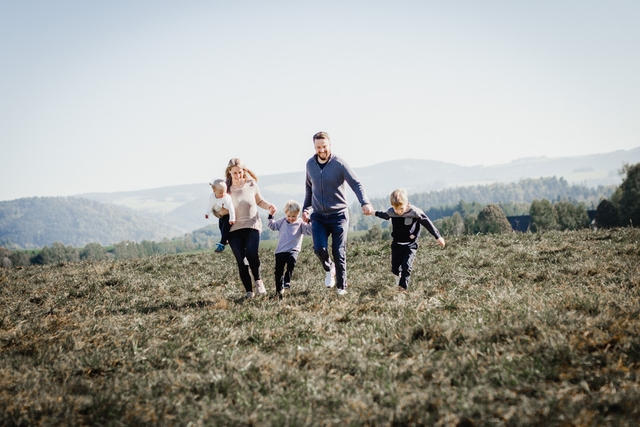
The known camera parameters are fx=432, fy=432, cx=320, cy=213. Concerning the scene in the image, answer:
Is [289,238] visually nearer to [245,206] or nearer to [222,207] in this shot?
[245,206]

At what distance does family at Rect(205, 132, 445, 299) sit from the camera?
886 cm

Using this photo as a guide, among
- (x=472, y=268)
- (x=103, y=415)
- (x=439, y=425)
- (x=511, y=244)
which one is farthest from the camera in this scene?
(x=511, y=244)

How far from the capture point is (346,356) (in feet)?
16.0

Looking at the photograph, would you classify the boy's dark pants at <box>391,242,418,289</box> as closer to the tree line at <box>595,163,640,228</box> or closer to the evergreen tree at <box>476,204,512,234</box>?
the tree line at <box>595,163,640,228</box>

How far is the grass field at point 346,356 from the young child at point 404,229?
0.54 m

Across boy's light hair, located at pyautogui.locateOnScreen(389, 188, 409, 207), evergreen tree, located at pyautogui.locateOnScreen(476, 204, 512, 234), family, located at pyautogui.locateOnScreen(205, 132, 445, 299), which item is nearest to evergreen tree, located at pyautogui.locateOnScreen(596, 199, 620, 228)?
evergreen tree, located at pyautogui.locateOnScreen(476, 204, 512, 234)

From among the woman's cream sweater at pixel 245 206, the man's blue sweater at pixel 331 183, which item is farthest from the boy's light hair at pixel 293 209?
the man's blue sweater at pixel 331 183

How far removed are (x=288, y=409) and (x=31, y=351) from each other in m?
4.18

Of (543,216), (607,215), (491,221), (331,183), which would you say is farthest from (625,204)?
(331,183)

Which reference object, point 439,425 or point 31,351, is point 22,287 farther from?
point 439,425

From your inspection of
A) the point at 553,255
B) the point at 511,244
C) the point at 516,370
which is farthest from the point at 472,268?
the point at 516,370

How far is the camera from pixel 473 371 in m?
4.21

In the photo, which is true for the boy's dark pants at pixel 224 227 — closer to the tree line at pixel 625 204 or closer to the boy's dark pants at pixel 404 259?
the boy's dark pants at pixel 404 259

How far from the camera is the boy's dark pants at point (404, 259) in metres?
9.09
